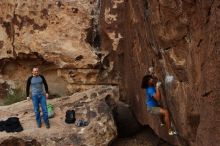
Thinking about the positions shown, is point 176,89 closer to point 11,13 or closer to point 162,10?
point 162,10

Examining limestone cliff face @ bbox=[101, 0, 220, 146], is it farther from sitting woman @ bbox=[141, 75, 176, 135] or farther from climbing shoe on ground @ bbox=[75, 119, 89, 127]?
climbing shoe on ground @ bbox=[75, 119, 89, 127]

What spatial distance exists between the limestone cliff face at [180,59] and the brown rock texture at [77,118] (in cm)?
78

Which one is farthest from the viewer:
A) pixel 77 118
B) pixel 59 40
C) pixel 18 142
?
pixel 59 40

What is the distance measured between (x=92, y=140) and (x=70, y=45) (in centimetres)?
359

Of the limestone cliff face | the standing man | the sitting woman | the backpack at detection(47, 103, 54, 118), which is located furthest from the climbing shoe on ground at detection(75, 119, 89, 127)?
the sitting woman

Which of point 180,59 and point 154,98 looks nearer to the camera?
point 180,59

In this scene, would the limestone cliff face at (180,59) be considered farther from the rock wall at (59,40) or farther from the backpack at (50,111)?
the backpack at (50,111)

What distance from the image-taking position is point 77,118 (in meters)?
11.9

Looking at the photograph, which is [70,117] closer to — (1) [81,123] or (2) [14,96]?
(1) [81,123]

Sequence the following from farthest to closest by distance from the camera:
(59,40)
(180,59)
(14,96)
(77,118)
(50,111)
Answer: (14,96)
(59,40)
(50,111)
(77,118)
(180,59)

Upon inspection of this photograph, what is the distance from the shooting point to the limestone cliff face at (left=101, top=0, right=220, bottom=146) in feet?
22.7

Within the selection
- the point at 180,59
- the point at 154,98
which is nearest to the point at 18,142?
the point at 154,98

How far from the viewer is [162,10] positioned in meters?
8.74

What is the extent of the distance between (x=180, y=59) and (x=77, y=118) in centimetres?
406
